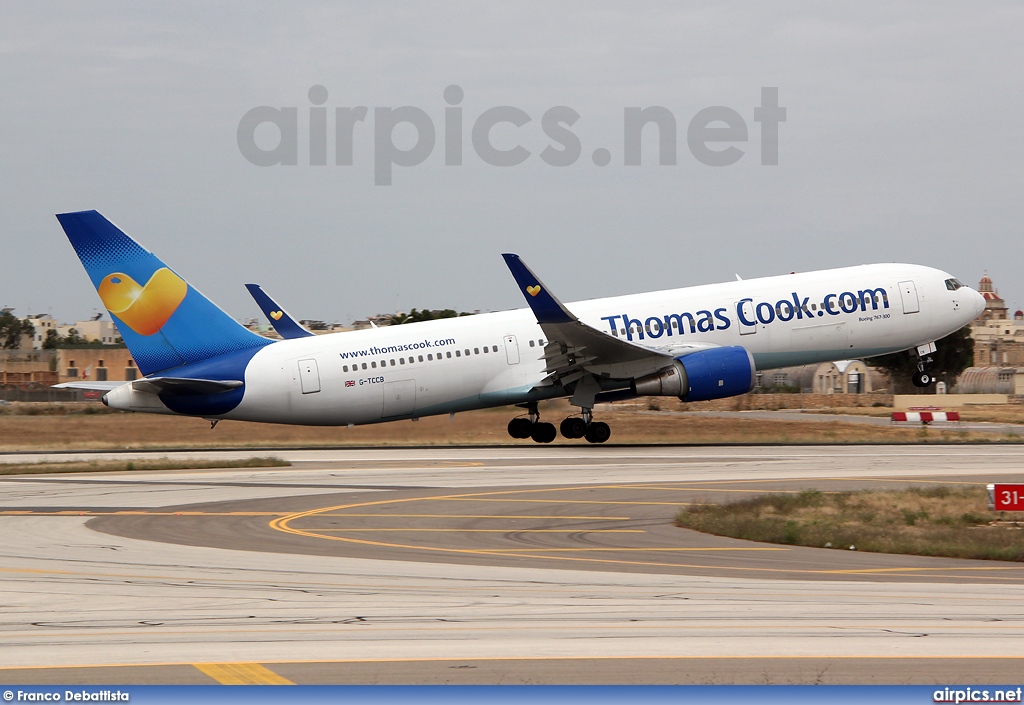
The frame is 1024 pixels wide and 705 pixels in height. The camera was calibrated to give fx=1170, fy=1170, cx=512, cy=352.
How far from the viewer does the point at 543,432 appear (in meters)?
42.0

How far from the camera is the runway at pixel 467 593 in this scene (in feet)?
34.1

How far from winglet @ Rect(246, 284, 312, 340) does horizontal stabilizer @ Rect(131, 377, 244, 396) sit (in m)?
7.22

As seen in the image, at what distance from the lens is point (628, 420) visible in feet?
168

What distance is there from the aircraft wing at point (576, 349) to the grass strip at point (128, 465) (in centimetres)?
918

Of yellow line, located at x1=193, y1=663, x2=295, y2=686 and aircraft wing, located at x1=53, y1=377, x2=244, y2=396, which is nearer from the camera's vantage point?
yellow line, located at x1=193, y1=663, x2=295, y2=686

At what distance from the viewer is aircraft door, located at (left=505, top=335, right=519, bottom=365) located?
39.8 meters

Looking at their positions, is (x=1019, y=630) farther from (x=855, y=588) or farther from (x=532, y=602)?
(x=532, y=602)

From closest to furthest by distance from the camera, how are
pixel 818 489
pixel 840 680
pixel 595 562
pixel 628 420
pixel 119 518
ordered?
pixel 840 680 → pixel 595 562 → pixel 119 518 → pixel 818 489 → pixel 628 420

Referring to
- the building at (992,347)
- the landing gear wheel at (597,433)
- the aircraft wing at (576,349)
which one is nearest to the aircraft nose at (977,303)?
the aircraft wing at (576,349)

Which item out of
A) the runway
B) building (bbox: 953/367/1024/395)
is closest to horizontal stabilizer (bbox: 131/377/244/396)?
the runway

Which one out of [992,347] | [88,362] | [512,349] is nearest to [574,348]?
[512,349]

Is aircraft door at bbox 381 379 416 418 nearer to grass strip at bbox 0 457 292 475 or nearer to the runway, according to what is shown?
grass strip at bbox 0 457 292 475

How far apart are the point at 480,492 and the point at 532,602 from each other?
1329cm

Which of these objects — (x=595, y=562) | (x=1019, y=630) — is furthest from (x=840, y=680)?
(x=595, y=562)
